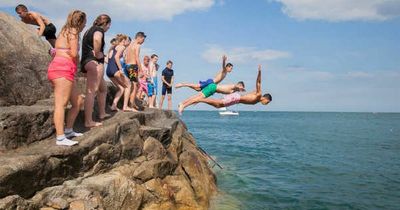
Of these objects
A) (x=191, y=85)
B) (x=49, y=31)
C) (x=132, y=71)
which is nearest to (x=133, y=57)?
(x=132, y=71)

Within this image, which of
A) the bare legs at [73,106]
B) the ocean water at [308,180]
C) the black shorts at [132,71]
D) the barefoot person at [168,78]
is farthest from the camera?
the barefoot person at [168,78]

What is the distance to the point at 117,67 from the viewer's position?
32.9 ft

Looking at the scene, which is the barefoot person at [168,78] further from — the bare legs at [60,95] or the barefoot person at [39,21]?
the bare legs at [60,95]

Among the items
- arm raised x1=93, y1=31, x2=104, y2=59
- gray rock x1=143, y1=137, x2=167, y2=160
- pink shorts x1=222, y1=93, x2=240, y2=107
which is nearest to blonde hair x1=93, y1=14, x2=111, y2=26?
arm raised x1=93, y1=31, x2=104, y2=59

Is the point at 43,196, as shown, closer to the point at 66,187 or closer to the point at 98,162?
the point at 66,187

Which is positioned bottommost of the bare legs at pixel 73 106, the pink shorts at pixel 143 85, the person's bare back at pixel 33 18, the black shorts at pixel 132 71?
the bare legs at pixel 73 106

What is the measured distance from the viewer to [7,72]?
848 cm

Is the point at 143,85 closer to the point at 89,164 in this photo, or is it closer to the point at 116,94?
the point at 116,94

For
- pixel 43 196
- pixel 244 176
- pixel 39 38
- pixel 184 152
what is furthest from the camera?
pixel 244 176

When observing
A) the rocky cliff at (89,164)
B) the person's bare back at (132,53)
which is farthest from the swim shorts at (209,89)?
the person's bare back at (132,53)

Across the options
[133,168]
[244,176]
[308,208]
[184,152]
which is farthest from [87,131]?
[244,176]

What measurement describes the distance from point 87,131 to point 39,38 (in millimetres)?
3786

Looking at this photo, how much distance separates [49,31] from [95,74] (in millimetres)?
2772

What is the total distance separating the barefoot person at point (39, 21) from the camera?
9633 millimetres
